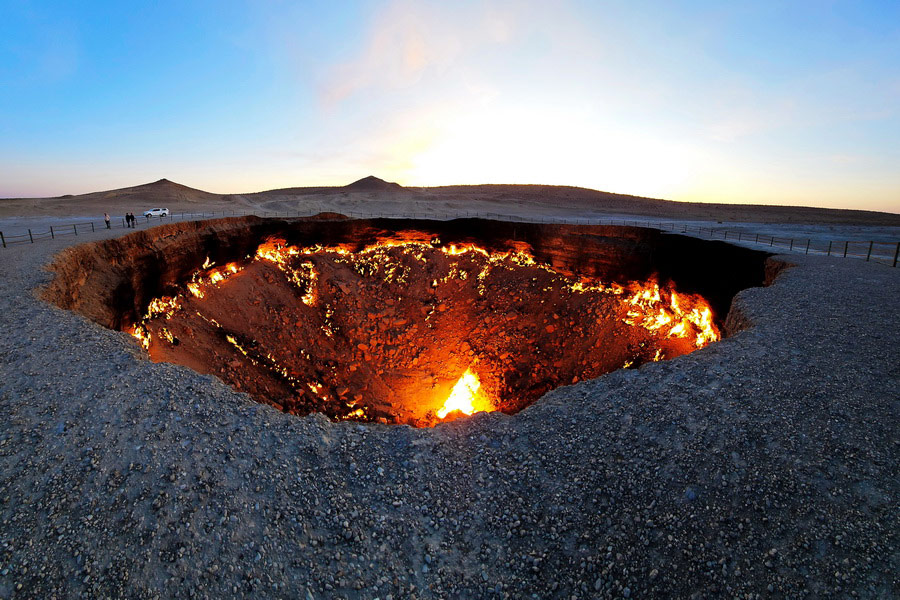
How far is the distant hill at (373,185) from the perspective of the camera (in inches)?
4350

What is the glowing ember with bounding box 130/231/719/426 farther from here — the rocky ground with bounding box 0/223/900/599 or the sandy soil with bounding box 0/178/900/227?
the sandy soil with bounding box 0/178/900/227

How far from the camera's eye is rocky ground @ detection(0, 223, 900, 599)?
4477mm

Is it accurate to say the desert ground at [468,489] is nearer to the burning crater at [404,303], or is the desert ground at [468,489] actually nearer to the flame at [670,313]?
the burning crater at [404,303]

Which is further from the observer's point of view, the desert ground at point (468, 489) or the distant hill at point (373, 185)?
the distant hill at point (373, 185)

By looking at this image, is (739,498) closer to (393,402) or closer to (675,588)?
(675,588)

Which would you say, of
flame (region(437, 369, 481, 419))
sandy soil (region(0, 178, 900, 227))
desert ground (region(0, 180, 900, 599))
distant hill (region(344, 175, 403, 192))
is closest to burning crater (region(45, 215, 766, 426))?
flame (region(437, 369, 481, 419))

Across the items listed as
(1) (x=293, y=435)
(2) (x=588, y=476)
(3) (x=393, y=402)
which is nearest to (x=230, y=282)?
(3) (x=393, y=402)

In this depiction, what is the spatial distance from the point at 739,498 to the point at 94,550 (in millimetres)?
7628

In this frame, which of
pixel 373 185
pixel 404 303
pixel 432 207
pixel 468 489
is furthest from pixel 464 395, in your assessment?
pixel 373 185

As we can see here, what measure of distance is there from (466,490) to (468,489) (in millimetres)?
34

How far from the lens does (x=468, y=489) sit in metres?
5.78

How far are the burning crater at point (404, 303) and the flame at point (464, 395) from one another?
7 cm

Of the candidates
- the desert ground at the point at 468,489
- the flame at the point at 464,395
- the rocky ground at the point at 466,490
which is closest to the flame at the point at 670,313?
the flame at the point at 464,395

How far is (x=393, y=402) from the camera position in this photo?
19266 millimetres
